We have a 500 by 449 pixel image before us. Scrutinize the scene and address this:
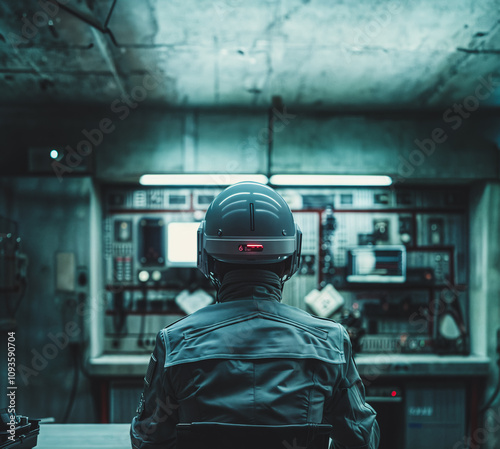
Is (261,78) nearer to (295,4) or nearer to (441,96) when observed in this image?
(295,4)

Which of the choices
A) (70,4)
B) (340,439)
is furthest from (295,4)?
(340,439)

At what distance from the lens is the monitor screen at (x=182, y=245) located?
4.38m

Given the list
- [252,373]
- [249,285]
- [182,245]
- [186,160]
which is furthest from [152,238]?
[252,373]

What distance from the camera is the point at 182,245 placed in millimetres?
4387

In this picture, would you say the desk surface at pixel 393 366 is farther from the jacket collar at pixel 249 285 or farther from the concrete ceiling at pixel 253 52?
the jacket collar at pixel 249 285

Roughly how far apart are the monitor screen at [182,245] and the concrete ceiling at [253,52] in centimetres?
124

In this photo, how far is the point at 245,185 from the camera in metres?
1.63

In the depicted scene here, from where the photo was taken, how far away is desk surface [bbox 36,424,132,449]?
1861mm

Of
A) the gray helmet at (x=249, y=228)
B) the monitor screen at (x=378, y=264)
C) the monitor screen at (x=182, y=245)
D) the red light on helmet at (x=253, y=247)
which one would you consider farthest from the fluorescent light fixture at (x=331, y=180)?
the red light on helmet at (x=253, y=247)

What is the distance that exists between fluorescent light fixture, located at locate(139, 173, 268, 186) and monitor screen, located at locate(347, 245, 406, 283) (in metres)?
1.27

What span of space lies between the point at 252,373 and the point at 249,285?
33cm

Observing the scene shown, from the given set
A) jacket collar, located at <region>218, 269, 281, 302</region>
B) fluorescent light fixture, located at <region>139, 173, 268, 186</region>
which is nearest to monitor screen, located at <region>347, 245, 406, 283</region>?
fluorescent light fixture, located at <region>139, 173, 268, 186</region>

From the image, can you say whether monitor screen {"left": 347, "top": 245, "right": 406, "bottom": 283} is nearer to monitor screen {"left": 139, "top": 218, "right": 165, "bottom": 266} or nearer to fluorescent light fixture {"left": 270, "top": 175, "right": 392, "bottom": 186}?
fluorescent light fixture {"left": 270, "top": 175, "right": 392, "bottom": 186}

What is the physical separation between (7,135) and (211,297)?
269 cm
